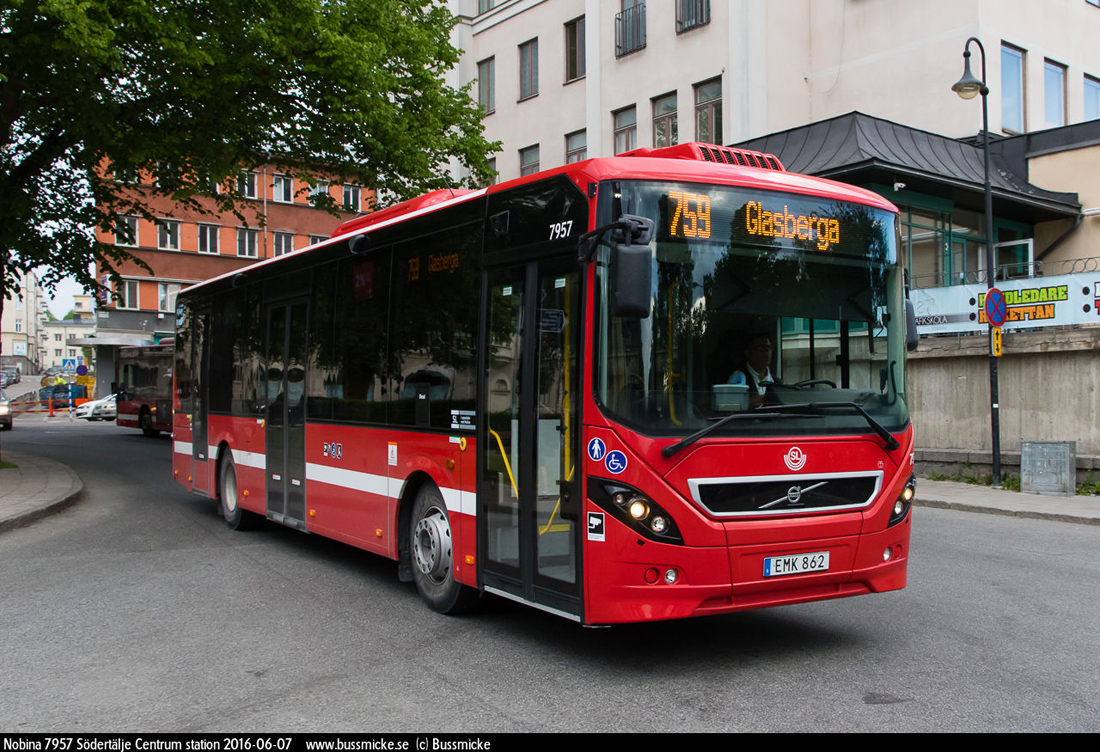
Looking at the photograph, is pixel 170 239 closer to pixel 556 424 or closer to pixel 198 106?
pixel 198 106

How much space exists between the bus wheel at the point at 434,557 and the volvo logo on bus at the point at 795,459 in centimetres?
263

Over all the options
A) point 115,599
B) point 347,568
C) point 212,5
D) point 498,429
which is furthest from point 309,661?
point 212,5

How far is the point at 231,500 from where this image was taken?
480 inches

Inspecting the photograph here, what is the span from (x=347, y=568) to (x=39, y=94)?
1323cm

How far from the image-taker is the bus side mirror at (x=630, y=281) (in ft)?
17.6

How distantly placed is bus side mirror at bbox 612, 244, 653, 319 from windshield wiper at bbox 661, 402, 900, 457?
778mm

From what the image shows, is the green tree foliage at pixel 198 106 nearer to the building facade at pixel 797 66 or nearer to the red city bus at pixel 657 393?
the building facade at pixel 797 66

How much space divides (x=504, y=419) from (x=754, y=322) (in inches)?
69.5

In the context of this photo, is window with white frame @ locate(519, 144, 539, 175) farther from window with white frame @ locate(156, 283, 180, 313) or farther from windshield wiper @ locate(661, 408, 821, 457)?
window with white frame @ locate(156, 283, 180, 313)

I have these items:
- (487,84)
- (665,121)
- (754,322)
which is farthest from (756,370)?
(487,84)

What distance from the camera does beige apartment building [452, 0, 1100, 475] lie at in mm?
17016

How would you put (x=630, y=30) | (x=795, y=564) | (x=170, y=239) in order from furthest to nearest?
1. (x=170, y=239)
2. (x=630, y=30)
3. (x=795, y=564)

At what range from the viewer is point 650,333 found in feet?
18.7

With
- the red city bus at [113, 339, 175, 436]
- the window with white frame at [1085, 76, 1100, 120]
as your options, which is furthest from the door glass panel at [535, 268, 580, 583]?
the red city bus at [113, 339, 175, 436]
